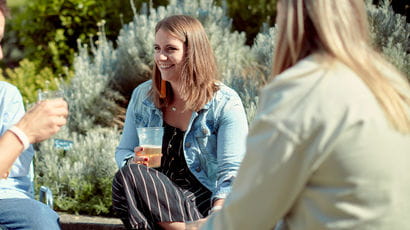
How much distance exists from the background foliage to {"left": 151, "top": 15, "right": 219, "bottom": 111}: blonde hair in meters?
0.85

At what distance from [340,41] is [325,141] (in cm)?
30

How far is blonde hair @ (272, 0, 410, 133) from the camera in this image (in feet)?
5.44

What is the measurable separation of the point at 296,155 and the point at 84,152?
3.22m

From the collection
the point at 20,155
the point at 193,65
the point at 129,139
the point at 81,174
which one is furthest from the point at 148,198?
the point at 81,174

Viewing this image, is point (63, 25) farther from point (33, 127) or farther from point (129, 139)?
point (33, 127)

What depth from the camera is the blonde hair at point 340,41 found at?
1.66 m

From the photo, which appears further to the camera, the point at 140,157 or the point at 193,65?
the point at 193,65

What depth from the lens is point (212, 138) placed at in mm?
3393

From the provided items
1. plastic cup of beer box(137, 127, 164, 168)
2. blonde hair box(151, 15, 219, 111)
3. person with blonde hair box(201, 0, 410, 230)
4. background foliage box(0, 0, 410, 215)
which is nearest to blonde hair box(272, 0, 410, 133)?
person with blonde hair box(201, 0, 410, 230)

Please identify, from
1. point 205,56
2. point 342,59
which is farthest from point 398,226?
point 205,56

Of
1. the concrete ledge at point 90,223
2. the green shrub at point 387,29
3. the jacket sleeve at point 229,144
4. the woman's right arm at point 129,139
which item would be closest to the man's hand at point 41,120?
the jacket sleeve at point 229,144

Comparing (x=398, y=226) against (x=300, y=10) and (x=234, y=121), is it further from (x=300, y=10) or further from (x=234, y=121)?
(x=234, y=121)

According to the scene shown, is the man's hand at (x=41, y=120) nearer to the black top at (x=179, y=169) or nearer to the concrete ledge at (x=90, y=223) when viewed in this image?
the black top at (x=179, y=169)

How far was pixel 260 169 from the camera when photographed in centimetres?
158
